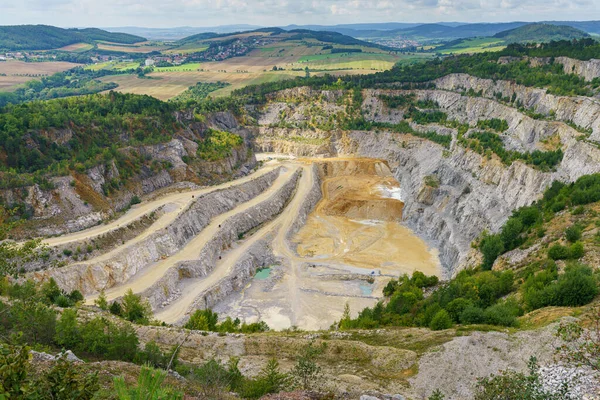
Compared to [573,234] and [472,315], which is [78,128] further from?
[573,234]

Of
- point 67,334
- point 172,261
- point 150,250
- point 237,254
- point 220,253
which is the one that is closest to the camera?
point 67,334

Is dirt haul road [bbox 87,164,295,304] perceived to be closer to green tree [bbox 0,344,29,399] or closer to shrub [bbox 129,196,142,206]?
shrub [bbox 129,196,142,206]

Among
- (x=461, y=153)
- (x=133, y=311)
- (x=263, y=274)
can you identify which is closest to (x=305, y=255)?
(x=263, y=274)

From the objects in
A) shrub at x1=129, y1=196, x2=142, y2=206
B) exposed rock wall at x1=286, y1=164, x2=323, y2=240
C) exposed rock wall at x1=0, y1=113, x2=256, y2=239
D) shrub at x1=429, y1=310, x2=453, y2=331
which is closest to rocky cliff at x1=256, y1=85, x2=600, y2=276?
exposed rock wall at x1=286, y1=164, x2=323, y2=240

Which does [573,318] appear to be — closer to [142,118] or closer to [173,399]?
[173,399]

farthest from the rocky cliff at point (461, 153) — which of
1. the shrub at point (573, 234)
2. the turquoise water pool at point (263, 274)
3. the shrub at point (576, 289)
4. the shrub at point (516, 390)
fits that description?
the shrub at point (516, 390)

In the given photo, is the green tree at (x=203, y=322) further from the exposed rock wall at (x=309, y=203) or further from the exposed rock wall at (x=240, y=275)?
the exposed rock wall at (x=309, y=203)

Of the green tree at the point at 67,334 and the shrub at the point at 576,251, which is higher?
the shrub at the point at 576,251
